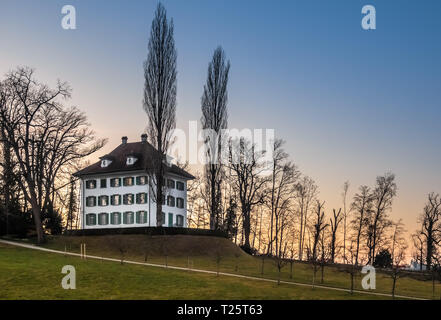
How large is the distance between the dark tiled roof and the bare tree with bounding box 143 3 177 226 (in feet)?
22.8

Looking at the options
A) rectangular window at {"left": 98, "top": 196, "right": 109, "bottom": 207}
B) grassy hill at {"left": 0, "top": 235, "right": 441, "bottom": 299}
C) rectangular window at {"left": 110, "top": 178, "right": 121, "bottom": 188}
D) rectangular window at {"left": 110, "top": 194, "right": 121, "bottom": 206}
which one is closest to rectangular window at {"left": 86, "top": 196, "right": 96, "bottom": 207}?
rectangular window at {"left": 98, "top": 196, "right": 109, "bottom": 207}

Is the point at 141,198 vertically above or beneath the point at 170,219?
above

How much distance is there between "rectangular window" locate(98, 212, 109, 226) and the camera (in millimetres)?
57719

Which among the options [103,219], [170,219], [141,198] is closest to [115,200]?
[103,219]

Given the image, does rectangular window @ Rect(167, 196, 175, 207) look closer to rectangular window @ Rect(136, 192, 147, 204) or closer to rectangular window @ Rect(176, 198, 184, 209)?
rectangular window @ Rect(176, 198, 184, 209)

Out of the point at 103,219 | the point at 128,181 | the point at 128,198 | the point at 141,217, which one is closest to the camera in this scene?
the point at 141,217

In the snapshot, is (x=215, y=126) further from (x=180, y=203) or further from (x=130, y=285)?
(x=130, y=285)

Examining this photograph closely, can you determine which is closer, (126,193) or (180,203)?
(126,193)

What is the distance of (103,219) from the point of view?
190 ft

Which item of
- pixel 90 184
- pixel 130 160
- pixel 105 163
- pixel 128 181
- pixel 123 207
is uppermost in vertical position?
pixel 130 160

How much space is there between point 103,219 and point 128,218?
3.66 meters

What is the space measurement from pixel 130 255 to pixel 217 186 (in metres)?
11.8

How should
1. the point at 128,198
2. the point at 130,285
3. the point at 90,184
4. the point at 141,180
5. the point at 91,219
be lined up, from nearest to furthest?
the point at 130,285 < the point at 141,180 < the point at 128,198 < the point at 91,219 < the point at 90,184
